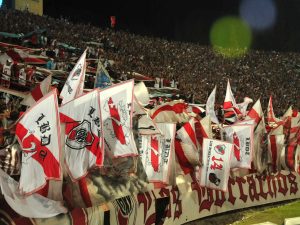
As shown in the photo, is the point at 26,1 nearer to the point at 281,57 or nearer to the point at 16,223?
the point at 281,57

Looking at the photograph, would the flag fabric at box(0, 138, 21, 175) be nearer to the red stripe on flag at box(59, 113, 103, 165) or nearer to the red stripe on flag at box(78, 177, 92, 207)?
the red stripe on flag at box(59, 113, 103, 165)

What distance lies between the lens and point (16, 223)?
705cm

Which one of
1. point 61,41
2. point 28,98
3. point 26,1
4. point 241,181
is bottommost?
point 241,181

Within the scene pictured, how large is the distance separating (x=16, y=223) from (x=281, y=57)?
43213 mm

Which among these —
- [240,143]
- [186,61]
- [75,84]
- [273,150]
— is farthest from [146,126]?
[186,61]

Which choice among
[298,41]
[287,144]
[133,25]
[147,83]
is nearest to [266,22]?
[298,41]

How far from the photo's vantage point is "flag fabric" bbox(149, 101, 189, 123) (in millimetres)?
12086

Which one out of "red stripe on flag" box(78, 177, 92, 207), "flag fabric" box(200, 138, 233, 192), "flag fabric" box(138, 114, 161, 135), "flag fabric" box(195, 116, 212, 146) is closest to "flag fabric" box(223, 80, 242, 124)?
"flag fabric" box(195, 116, 212, 146)

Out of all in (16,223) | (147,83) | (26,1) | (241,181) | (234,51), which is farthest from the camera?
(234,51)

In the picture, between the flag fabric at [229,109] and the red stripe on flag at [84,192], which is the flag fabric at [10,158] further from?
the flag fabric at [229,109]

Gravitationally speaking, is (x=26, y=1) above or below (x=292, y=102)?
above

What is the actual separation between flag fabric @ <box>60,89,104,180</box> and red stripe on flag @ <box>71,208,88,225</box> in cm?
61

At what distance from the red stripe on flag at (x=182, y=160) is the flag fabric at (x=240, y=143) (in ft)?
5.80

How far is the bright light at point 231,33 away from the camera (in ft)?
162
